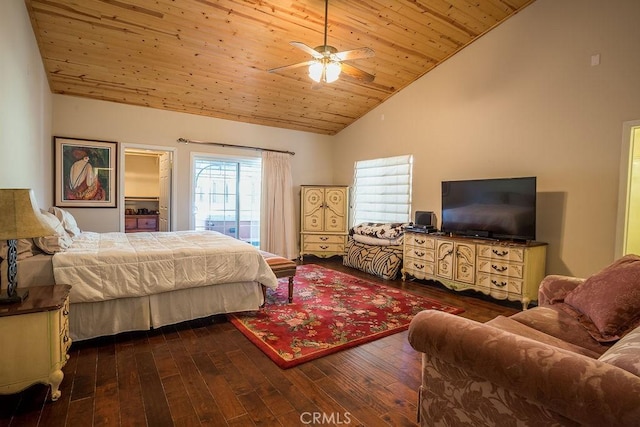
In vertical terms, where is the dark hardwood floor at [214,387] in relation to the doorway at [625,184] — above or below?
below

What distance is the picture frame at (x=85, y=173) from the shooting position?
14.4ft

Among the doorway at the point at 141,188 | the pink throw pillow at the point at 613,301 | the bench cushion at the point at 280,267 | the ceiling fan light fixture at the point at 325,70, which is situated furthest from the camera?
the doorway at the point at 141,188

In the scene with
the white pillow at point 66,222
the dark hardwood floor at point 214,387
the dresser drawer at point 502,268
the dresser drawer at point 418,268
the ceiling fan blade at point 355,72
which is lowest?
the dark hardwood floor at point 214,387

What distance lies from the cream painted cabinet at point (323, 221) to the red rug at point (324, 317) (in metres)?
1.66

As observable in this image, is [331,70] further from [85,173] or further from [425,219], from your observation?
[85,173]

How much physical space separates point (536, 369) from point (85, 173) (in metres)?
5.44

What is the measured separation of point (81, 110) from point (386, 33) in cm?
424

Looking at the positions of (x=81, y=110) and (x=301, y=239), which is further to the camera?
(x=301, y=239)

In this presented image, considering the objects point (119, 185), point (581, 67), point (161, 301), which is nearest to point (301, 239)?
point (119, 185)

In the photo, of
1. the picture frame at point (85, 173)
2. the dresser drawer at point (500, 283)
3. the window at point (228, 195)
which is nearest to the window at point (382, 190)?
the dresser drawer at point (500, 283)

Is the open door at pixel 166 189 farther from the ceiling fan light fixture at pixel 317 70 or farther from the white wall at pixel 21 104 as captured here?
the ceiling fan light fixture at pixel 317 70

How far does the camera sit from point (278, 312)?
332 cm

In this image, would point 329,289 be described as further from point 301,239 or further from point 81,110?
point 81,110

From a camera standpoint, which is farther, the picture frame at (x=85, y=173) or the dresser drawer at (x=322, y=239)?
the dresser drawer at (x=322, y=239)
